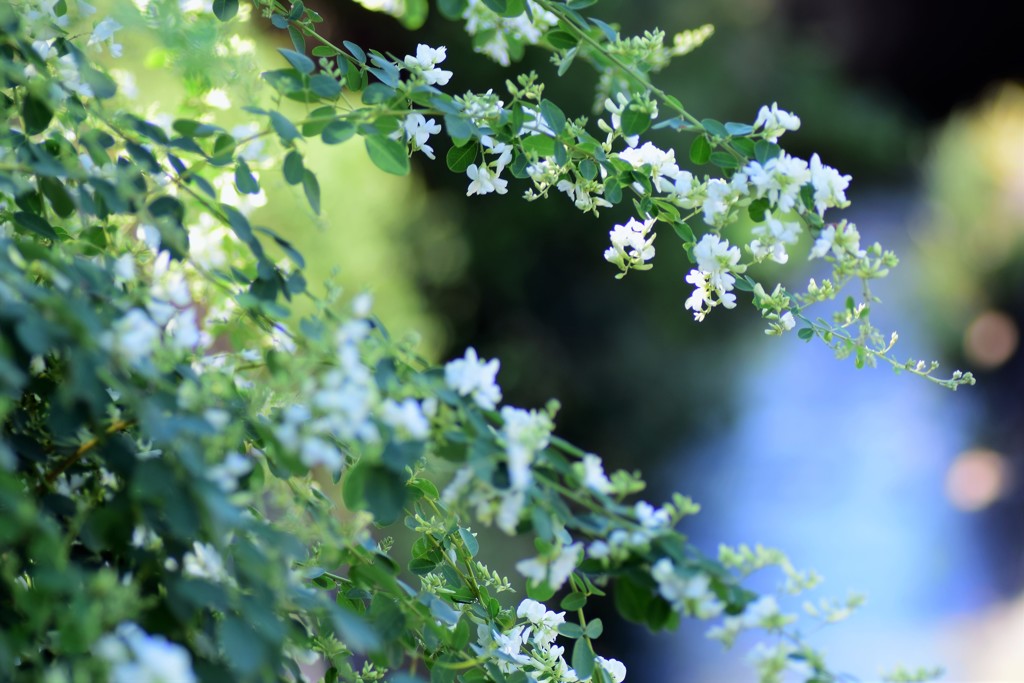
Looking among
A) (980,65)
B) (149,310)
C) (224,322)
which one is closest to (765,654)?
(149,310)

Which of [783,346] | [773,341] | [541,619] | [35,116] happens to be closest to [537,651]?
[541,619]

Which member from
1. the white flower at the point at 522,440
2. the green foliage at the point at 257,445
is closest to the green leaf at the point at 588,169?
the green foliage at the point at 257,445

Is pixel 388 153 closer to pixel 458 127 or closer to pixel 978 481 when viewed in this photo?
pixel 458 127

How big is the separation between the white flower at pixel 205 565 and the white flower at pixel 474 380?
4.6 inches

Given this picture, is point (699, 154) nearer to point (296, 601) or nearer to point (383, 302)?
point (296, 601)

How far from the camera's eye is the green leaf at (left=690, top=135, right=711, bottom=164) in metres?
Answer: 0.54

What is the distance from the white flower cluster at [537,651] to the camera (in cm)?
55

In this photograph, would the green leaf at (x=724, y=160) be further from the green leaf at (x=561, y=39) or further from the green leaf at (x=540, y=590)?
the green leaf at (x=540, y=590)

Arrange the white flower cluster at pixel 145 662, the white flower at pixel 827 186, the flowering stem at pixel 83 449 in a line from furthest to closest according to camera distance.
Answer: the white flower at pixel 827 186 → the flowering stem at pixel 83 449 → the white flower cluster at pixel 145 662

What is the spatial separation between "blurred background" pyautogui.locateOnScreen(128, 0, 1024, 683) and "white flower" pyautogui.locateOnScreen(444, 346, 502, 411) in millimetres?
1585

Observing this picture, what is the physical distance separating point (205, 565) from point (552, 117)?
0.31 m

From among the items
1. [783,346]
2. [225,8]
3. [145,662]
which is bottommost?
[145,662]

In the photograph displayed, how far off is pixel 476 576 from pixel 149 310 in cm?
29

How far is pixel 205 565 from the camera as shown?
0.41 meters
